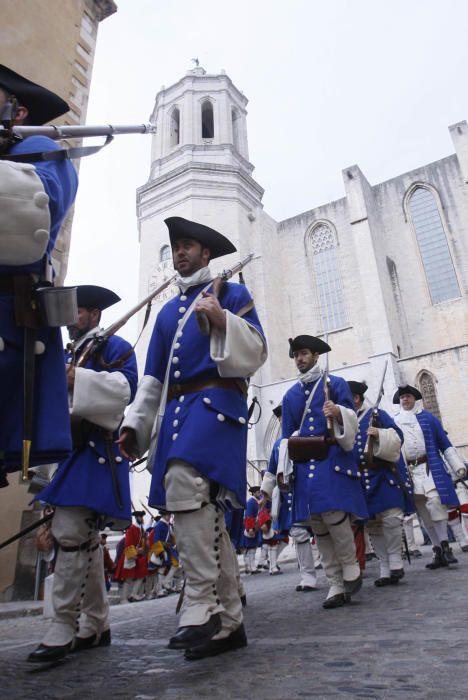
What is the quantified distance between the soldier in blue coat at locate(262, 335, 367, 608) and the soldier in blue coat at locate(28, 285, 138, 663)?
174cm

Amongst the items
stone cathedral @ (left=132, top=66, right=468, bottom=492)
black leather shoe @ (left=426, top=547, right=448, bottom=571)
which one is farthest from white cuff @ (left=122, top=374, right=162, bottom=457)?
stone cathedral @ (left=132, top=66, right=468, bottom=492)

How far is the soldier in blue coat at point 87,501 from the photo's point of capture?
2785 mm

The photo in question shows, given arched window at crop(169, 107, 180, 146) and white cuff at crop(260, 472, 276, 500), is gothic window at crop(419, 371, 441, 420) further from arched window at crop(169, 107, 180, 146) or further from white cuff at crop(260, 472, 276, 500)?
arched window at crop(169, 107, 180, 146)

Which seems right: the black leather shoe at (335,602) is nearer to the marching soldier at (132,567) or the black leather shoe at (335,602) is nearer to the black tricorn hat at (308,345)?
the black tricorn hat at (308,345)

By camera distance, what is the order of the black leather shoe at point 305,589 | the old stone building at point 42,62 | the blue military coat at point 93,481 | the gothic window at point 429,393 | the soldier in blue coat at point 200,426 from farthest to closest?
the gothic window at point 429,393 < the old stone building at point 42,62 < the black leather shoe at point 305,589 < the blue military coat at point 93,481 < the soldier in blue coat at point 200,426

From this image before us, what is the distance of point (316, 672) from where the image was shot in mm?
1771

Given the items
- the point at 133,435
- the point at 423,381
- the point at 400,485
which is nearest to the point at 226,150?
the point at 423,381

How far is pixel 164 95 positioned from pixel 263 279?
53.1 ft

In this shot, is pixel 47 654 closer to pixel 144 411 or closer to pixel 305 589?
pixel 144 411

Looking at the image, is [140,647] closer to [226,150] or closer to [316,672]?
[316,672]

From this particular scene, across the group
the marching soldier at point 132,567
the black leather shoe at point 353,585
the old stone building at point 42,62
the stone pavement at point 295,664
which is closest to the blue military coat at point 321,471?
the black leather shoe at point 353,585

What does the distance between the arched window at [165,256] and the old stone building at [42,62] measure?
798 inches

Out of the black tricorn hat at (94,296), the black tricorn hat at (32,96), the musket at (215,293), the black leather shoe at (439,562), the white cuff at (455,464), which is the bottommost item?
the black leather shoe at (439,562)

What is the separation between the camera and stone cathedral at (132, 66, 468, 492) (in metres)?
27.8
